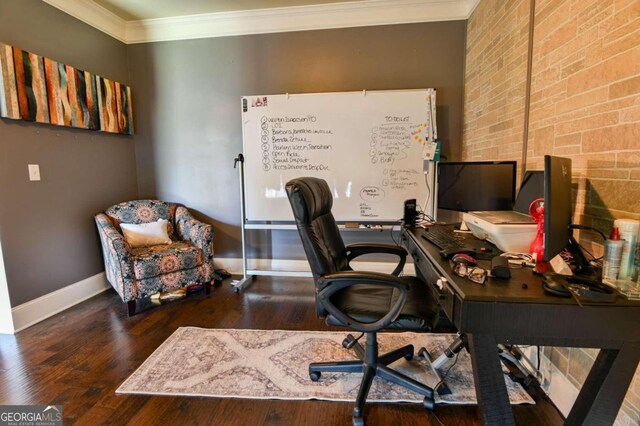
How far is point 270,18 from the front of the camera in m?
3.10

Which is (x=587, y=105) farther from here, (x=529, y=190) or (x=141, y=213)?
(x=141, y=213)

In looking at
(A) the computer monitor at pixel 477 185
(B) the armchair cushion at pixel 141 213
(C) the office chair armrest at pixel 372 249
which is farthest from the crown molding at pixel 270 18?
(C) the office chair armrest at pixel 372 249

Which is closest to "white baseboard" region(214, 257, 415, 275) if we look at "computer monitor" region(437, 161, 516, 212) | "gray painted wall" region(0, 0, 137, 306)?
"computer monitor" region(437, 161, 516, 212)

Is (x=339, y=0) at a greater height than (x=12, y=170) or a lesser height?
greater

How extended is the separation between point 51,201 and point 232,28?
227cm

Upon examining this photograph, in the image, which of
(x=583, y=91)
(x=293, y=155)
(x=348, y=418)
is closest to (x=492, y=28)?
(x=583, y=91)

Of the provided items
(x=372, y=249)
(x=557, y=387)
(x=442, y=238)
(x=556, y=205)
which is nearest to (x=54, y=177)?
(x=372, y=249)

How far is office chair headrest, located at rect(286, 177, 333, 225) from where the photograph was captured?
4.78 feet

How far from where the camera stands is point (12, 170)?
7.63ft

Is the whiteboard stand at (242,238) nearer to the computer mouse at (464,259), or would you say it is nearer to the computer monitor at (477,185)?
the computer monitor at (477,185)

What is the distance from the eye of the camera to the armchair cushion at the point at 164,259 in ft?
8.57

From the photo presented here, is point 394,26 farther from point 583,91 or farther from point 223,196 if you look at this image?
point 223,196

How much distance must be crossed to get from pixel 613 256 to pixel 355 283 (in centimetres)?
90

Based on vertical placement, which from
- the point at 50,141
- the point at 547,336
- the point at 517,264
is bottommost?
the point at 547,336
